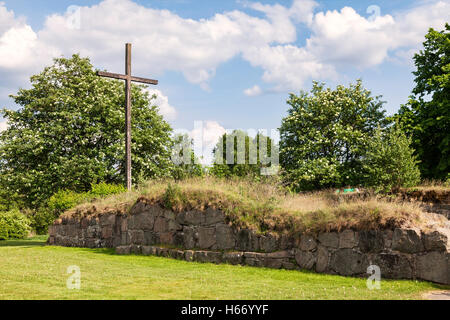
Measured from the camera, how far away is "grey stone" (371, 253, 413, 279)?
1074cm

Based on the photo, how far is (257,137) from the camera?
4853cm

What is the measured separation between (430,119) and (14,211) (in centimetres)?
2938

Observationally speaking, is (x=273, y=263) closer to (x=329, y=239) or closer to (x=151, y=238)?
(x=329, y=239)

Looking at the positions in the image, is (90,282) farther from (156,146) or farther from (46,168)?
(156,146)

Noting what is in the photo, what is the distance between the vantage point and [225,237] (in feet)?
46.4

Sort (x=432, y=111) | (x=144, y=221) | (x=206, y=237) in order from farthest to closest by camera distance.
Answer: (x=432, y=111)
(x=144, y=221)
(x=206, y=237)

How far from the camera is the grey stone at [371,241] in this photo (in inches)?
445

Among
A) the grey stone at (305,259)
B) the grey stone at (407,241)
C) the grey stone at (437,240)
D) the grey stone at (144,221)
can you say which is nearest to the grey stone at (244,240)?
the grey stone at (305,259)

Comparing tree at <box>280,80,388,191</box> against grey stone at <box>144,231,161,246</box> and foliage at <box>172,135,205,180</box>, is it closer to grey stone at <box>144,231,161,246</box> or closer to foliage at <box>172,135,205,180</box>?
foliage at <box>172,135,205,180</box>

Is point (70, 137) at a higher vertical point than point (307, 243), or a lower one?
higher

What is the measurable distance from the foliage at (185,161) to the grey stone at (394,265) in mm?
14494

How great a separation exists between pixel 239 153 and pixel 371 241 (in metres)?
36.5

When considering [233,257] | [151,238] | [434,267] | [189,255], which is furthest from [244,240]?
[434,267]
